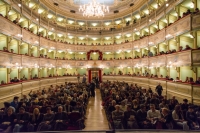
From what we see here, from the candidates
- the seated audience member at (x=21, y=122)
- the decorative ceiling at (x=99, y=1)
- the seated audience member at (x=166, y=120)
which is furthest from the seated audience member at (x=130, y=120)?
the decorative ceiling at (x=99, y=1)

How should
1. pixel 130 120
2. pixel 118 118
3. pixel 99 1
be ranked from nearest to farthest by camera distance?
pixel 130 120 < pixel 118 118 < pixel 99 1

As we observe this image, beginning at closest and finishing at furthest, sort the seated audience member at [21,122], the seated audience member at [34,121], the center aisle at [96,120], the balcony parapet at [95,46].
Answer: the seated audience member at [21,122], the seated audience member at [34,121], the center aisle at [96,120], the balcony parapet at [95,46]

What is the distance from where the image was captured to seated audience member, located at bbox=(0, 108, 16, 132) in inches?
242

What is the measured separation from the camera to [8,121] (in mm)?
6512

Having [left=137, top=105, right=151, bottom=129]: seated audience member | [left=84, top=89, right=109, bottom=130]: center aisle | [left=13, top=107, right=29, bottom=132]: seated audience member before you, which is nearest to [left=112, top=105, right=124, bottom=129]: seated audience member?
[left=137, top=105, right=151, bottom=129]: seated audience member

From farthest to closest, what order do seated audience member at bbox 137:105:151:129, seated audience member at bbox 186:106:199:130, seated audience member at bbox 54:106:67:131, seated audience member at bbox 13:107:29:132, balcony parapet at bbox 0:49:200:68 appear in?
balcony parapet at bbox 0:49:200:68, seated audience member at bbox 54:106:67:131, seated audience member at bbox 186:106:199:130, seated audience member at bbox 137:105:151:129, seated audience member at bbox 13:107:29:132

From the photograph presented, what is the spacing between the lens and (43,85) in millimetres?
22109

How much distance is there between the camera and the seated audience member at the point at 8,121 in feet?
20.2

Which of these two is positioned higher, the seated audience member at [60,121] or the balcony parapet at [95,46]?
the balcony parapet at [95,46]

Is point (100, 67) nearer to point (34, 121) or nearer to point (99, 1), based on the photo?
point (99, 1)

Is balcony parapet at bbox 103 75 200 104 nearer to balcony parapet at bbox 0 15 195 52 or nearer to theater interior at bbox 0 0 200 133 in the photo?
theater interior at bbox 0 0 200 133

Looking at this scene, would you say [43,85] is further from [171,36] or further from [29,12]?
[171,36]

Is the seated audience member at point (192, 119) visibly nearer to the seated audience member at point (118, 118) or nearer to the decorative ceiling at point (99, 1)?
the seated audience member at point (118, 118)

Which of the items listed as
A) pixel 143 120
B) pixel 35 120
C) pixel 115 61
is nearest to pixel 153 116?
pixel 143 120
